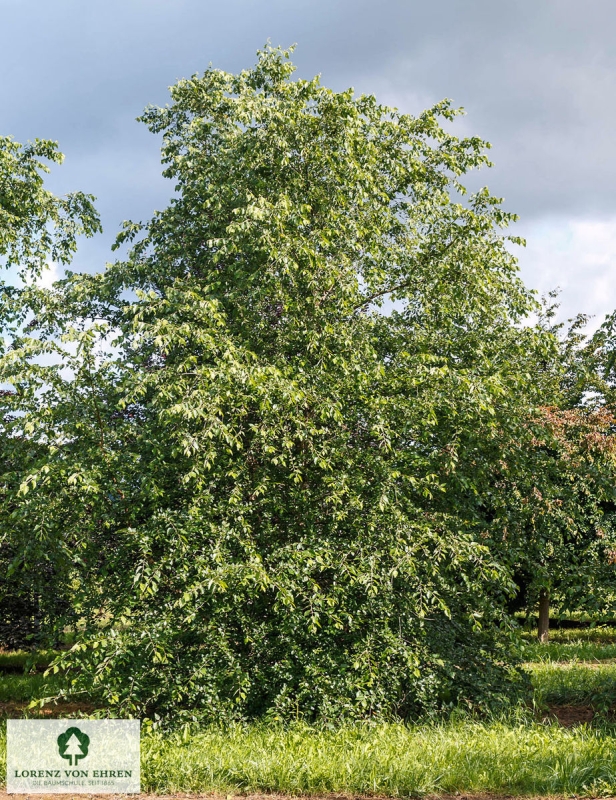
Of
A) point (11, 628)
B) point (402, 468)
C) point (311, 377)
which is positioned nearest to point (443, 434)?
point (402, 468)

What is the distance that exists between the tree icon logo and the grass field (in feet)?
1.71

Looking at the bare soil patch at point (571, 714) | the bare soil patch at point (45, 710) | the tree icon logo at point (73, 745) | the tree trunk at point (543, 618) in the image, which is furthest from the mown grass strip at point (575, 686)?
the bare soil patch at point (45, 710)

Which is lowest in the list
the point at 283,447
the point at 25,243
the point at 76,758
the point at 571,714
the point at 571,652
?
the point at 571,652

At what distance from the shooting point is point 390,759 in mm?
5855

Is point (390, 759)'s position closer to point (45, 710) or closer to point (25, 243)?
point (45, 710)

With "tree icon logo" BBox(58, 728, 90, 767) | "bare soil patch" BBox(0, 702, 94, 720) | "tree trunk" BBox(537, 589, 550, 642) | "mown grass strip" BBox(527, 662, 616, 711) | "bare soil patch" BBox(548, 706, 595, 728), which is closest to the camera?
"tree icon logo" BBox(58, 728, 90, 767)

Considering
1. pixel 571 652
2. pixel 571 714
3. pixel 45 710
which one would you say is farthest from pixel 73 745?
pixel 571 652

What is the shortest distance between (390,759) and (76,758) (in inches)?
109

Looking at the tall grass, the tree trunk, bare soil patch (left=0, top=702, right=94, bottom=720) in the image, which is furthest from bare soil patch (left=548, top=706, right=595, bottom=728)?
the tree trunk

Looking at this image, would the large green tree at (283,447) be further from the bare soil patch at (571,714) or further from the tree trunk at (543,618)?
the tree trunk at (543,618)

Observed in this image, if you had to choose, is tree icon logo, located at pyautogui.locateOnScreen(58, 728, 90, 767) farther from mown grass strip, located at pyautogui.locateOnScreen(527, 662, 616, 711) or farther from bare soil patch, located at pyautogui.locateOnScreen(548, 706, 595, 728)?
mown grass strip, located at pyautogui.locateOnScreen(527, 662, 616, 711)

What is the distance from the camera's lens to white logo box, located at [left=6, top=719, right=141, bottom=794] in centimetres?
590

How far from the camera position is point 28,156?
45.0 feet

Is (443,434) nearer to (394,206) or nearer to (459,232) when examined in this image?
(459,232)
